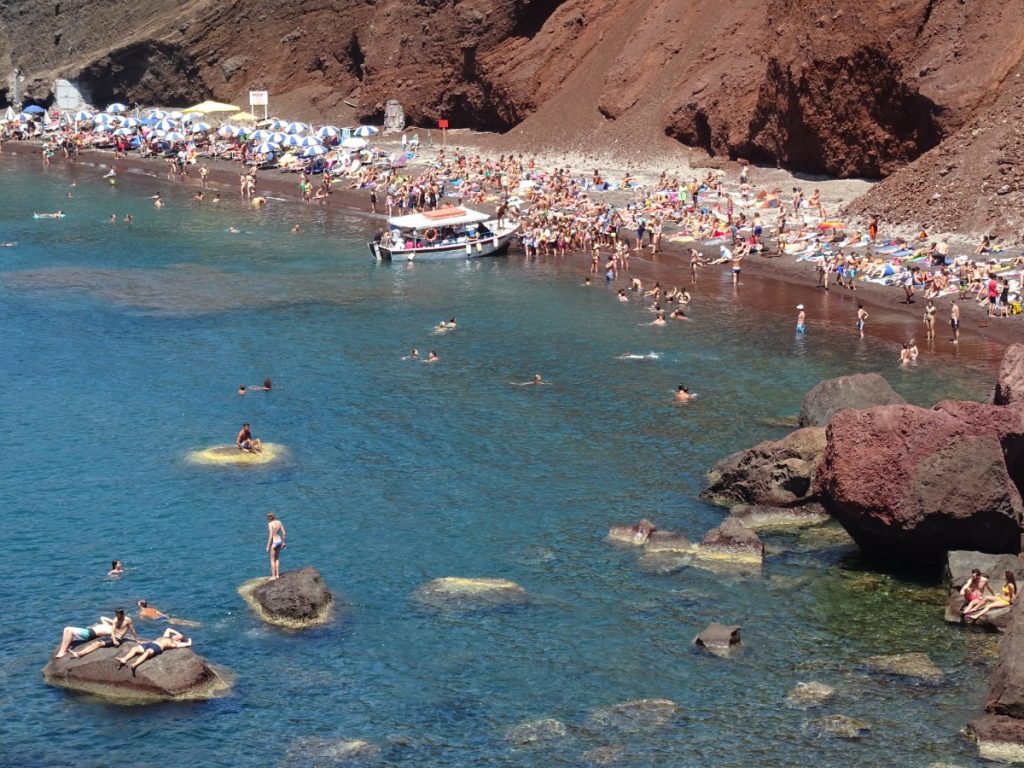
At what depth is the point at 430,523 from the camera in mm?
34875

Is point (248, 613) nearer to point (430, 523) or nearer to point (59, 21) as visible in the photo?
point (430, 523)

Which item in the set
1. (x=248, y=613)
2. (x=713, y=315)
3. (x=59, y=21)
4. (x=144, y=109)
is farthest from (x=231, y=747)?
(x=59, y=21)

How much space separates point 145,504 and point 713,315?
90.2ft

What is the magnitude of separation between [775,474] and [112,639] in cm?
1703

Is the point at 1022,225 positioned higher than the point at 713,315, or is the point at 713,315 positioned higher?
the point at 1022,225

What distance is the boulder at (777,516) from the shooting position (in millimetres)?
34938

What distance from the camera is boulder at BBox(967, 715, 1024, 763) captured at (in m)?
23.9

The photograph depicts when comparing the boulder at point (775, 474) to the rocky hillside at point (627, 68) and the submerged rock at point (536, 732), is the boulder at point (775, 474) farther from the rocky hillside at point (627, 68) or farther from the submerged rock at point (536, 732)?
the rocky hillside at point (627, 68)

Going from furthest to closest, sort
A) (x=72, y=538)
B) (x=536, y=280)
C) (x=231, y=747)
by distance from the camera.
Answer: (x=536, y=280)
(x=72, y=538)
(x=231, y=747)

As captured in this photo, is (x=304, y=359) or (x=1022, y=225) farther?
(x=1022, y=225)

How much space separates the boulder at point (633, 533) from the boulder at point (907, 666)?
23.6 feet

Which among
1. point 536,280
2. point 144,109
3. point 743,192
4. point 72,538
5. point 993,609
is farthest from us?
point 144,109

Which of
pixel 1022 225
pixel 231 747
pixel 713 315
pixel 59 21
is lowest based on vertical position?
pixel 231 747

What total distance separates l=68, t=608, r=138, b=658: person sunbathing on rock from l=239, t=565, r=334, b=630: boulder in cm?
310
